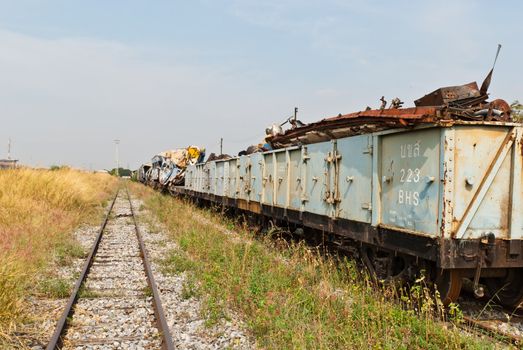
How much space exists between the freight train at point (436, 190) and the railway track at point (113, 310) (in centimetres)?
294

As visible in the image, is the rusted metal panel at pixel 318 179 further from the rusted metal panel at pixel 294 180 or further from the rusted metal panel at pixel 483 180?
the rusted metal panel at pixel 483 180

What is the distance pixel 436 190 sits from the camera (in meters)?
5.21

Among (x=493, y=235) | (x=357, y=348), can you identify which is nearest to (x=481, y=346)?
(x=357, y=348)

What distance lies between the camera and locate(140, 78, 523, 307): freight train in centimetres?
518

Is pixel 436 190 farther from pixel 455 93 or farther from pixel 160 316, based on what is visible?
pixel 160 316

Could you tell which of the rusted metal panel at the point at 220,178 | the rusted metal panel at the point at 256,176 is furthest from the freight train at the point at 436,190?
the rusted metal panel at the point at 220,178

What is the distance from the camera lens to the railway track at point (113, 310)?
5047mm

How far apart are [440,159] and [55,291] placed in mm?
5392

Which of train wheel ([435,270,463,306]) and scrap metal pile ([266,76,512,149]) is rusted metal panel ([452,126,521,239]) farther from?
train wheel ([435,270,463,306])

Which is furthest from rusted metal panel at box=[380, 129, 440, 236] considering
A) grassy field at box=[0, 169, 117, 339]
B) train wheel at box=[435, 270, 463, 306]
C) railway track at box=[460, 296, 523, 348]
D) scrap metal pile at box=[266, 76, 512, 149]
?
grassy field at box=[0, 169, 117, 339]

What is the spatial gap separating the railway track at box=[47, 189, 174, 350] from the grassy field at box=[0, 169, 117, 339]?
49 centimetres

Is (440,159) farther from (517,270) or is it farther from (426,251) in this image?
(517,270)

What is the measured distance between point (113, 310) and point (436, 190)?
4203mm

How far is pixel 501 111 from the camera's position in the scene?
5.57 metres
